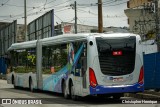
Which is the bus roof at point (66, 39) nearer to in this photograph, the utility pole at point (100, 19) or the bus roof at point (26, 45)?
the bus roof at point (26, 45)

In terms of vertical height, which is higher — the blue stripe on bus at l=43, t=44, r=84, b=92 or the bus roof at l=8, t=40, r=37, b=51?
the bus roof at l=8, t=40, r=37, b=51

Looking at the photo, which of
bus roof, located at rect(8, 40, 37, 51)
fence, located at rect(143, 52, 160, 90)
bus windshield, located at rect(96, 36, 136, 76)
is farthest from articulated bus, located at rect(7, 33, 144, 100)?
bus roof, located at rect(8, 40, 37, 51)

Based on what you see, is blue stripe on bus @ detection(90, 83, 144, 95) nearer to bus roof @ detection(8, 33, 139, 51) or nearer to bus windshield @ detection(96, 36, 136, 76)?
bus windshield @ detection(96, 36, 136, 76)

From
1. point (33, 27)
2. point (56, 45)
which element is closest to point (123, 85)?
point (56, 45)

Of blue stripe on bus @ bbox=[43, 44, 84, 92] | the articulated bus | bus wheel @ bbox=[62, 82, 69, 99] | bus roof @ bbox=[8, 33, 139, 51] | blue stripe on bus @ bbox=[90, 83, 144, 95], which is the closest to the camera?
blue stripe on bus @ bbox=[90, 83, 144, 95]

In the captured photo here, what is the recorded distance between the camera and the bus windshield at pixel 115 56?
18438 millimetres

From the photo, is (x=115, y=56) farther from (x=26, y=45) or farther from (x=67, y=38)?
(x=26, y=45)

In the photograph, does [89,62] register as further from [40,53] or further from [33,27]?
[33,27]

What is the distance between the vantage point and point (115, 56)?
18.5 metres

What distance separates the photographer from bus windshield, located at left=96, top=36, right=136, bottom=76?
60.5 ft

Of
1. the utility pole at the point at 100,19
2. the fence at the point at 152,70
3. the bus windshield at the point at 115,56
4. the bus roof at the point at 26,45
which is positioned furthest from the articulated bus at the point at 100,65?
the utility pole at the point at 100,19

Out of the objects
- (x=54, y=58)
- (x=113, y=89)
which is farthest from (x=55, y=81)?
(x=113, y=89)

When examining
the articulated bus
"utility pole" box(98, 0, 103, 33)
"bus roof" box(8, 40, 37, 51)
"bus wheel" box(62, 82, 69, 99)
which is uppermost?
"utility pole" box(98, 0, 103, 33)

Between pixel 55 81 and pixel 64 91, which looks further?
pixel 55 81
